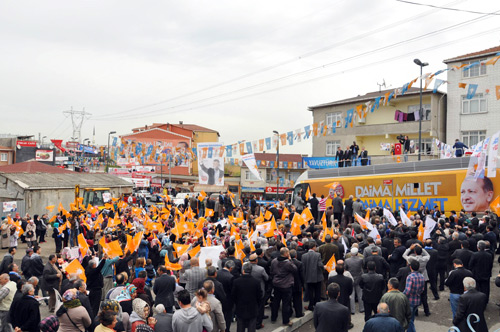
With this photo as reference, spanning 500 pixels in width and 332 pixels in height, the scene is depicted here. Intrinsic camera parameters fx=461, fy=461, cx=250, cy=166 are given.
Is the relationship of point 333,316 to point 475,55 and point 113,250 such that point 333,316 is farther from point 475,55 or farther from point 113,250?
point 475,55

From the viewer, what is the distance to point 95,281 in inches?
386

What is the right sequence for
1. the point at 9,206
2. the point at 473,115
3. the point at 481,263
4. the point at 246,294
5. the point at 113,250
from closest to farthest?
1. the point at 246,294
2. the point at 481,263
3. the point at 113,250
4. the point at 9,206
5. the point at 473,115

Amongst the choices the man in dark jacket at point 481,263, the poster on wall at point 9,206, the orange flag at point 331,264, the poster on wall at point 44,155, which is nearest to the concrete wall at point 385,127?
the poster on wall at point 9,206

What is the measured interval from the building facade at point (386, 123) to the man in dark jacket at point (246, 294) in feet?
83.1

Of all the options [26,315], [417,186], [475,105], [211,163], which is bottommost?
[26,315]

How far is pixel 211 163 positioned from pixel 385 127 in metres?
18.4

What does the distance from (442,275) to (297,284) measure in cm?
451

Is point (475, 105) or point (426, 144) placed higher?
point (475, 105)

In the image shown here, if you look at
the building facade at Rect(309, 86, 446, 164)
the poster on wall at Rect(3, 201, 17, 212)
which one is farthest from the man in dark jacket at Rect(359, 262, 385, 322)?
the building facade at Rect(309, 86, 446, 164)

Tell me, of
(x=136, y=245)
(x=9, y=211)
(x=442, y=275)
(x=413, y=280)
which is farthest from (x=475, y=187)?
(x=9, y=211)

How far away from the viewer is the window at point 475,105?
35.6 m

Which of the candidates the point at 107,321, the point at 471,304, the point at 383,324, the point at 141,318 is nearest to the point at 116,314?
the point at 107,321

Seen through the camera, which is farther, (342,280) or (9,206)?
(9,206)

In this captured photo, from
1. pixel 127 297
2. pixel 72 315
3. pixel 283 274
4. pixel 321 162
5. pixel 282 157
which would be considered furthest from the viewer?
pixel 282 157
